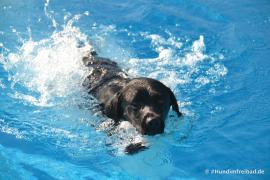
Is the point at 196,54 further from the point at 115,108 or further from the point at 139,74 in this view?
the point at 115,108

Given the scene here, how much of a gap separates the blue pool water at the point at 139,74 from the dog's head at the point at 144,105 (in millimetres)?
292

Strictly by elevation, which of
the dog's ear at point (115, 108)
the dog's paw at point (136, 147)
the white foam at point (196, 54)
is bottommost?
the dog's paw at point (136, 147)

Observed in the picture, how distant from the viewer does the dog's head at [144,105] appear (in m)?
5.77

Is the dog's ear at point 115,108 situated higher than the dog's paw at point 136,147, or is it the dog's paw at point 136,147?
the dog's ear at point 115,108

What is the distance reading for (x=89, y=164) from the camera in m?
6.74

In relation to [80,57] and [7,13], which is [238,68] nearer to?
[80,57]

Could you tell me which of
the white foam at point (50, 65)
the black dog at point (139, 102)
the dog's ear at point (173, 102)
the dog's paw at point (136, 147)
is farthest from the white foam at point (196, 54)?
the dog's paw at point (136, 147)

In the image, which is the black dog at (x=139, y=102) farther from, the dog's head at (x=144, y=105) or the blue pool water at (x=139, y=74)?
the blue pool water at (x=139, y=74)

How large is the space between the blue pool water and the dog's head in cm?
29

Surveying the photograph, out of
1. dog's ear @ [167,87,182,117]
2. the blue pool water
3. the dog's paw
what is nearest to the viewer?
the dog's paw

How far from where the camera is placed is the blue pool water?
6.73 meters

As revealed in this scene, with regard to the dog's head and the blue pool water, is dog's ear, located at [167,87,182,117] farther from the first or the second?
the blue pool water

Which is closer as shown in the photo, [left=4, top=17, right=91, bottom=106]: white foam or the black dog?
the black dog

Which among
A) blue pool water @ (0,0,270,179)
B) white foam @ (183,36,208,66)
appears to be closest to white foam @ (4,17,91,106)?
blue pool water @ (0,0,270,179)
